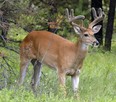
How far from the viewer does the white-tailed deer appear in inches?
412

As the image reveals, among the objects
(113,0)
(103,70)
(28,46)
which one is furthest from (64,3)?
(28,46)

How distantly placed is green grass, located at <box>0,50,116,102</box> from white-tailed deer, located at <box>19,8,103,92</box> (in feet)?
0.85

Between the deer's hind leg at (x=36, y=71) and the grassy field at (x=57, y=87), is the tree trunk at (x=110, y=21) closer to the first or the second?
the grassy field at (x=57, y=87)

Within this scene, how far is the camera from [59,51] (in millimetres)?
10758

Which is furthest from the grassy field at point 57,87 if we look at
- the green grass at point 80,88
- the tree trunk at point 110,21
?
the tree trunk at point 110,21

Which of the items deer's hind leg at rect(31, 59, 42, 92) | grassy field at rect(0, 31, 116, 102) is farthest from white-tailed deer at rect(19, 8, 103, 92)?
grassy field at rect(0, 31, 116, 102)

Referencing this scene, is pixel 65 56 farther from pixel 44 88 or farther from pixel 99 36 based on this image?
pixel 99 36

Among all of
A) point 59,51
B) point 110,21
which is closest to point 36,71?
point 59,51

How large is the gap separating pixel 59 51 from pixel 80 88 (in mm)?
905

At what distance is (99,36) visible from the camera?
22172 millimetres

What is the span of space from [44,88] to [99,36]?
13.4 meters

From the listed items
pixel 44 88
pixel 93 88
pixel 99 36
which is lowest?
pixel 99 36

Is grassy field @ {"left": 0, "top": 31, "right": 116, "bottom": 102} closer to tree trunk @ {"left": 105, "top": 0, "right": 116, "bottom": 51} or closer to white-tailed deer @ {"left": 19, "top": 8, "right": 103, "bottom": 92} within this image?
white-tailed deer @ {"left": 19, "top": 8, "right": 103, "bottom": 92}

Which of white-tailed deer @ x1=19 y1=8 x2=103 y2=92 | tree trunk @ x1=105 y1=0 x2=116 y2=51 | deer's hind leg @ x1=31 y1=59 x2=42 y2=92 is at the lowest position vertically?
tree trunk @ x1=105 y1=0 x2=116 y2=51
